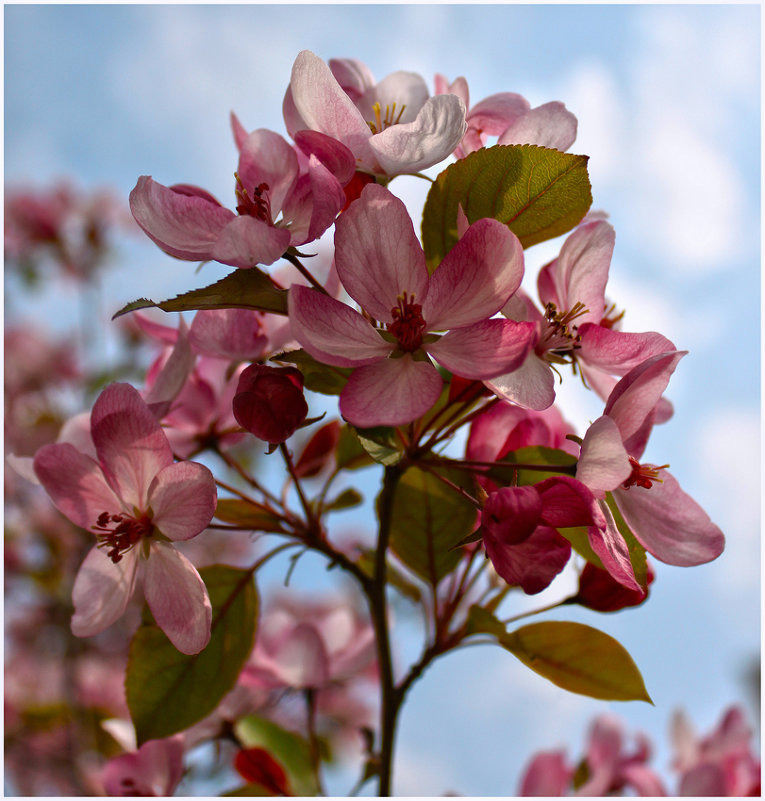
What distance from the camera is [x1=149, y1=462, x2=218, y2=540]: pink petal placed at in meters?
0.74

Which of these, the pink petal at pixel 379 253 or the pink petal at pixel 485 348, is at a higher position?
the pink petal at pixel 379 253

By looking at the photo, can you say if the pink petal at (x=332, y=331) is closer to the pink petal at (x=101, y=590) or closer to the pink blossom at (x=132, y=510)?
the pink blossom at (x=132, y=510)

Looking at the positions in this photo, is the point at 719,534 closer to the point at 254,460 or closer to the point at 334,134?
the point at 334,134

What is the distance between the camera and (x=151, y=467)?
0.79 m

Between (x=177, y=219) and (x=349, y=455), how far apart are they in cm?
44

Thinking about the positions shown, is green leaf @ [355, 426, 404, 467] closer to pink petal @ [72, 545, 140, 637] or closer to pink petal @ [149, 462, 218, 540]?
pink petal @ [149, 462, 218, 540]

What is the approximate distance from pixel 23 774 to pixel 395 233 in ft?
12.3

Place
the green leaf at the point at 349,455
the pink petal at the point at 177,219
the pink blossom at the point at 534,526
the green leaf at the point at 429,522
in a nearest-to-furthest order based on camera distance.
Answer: the pink blossom at the point at 534,526 → the pink petal at the point at 177,219 → the green leaf at the point at 429,522 → the green leaf at the point at 349,455

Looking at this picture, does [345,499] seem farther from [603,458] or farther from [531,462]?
[603,458]

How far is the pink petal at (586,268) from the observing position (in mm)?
835

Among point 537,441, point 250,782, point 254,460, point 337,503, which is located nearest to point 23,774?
point 254,460

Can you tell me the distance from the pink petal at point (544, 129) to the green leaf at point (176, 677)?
66 centimetres

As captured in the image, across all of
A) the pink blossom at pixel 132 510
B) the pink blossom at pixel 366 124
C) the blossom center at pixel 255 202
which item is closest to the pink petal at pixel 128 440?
the pink blossom at pixel 132 510

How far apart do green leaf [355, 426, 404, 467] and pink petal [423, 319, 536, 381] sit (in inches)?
3.6
